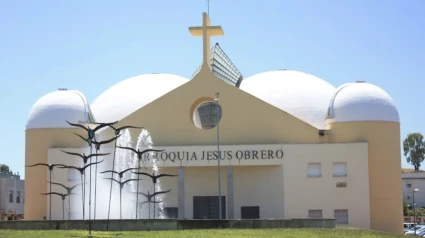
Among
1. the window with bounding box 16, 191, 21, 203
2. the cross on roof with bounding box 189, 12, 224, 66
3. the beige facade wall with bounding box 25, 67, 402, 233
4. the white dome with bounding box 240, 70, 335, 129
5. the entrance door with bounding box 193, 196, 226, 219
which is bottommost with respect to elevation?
the entrance door with bounding box 193, 196, 226, 219

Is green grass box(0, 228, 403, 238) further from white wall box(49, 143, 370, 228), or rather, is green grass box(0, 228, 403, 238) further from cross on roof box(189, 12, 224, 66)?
cross on roof box(189, 12, 224, 66)

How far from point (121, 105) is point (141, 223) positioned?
83.9ft

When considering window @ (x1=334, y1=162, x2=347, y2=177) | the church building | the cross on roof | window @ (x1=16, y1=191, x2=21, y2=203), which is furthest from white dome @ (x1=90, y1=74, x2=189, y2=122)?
window @ (x1=16, y1=191, x2=21, y2=203)

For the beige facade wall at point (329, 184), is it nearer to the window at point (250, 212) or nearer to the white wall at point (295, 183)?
the white wall at point (295, 183)

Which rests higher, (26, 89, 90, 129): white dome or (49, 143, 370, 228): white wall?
(26, 89, 90, 129): white dome

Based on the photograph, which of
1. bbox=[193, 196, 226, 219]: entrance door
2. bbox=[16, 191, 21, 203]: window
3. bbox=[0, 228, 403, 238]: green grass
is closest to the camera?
bbox=[0, 228, 403, 238]: green grass

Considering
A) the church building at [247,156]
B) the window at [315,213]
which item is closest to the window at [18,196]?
the church building at [247,156]

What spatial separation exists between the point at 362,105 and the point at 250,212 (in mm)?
9116

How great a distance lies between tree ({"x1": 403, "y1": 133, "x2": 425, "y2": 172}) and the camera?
112 m

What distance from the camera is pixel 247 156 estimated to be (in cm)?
4616

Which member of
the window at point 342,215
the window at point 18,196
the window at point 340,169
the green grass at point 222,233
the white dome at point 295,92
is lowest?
the green grass at point 222,233

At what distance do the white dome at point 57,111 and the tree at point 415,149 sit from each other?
7101 cm

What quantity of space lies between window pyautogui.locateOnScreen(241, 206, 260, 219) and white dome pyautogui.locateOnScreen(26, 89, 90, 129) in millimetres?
11439

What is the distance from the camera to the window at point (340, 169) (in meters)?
46.2
